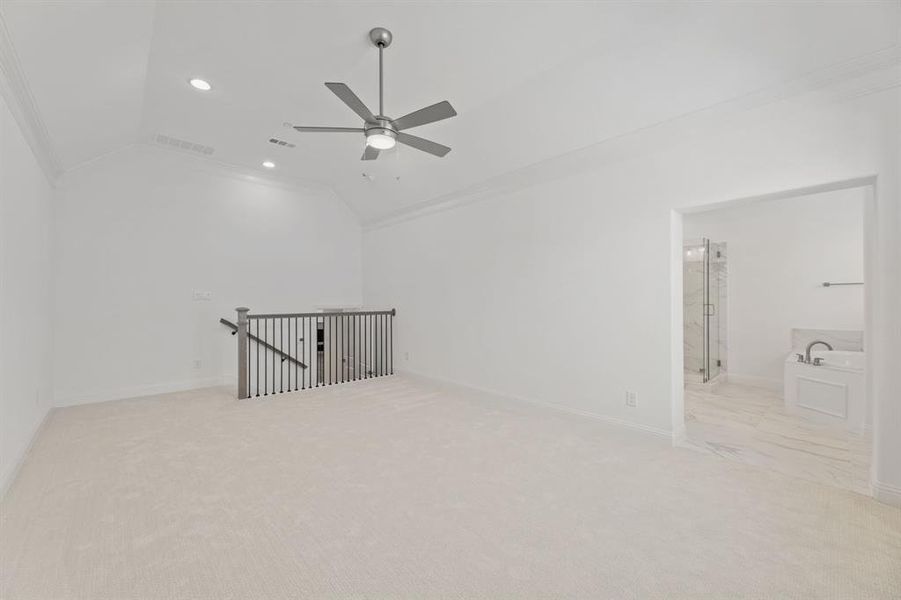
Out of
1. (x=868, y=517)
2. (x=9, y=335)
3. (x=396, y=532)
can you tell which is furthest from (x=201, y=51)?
(x=868, y=517)

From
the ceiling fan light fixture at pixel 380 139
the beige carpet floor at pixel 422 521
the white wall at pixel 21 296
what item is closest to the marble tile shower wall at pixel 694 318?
the beige carpet floor at pixel 422 521

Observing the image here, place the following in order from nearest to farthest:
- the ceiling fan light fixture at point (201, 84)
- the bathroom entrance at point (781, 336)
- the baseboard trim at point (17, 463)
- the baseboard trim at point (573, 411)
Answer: the baseboard trim at point (17, 463) < the bathroom entrance at point (781, 336) < the baseboard trim at point (573, 411) < the ceiling fan light fixture at point (201, 84)

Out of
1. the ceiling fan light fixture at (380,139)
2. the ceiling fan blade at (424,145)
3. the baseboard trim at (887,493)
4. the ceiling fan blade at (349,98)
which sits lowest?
the baseboard trim at (887,493)

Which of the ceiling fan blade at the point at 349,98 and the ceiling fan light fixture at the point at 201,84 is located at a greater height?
the ceiling fan light fixture at the point at 201,84

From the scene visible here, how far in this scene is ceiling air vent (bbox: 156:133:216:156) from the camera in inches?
191

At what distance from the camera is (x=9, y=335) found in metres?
2.70

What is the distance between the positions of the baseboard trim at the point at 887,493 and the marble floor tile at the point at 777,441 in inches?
3.5

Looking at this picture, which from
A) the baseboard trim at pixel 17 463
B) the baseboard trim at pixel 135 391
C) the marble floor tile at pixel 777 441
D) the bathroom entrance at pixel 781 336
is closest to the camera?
the baseboard trim at pixel 17 463

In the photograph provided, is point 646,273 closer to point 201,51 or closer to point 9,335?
point 201,51

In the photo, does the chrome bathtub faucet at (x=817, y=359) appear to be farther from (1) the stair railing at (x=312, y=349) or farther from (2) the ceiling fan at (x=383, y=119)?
(1) the stair railing at (x=312, y=349)

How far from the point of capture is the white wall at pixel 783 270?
4.83 meters

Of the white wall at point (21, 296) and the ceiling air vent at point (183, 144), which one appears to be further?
the ceiling air vent at point (183, 144)

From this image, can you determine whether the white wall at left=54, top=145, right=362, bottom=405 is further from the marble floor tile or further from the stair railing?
the marble floor tile

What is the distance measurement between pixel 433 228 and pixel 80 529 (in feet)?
15.5
